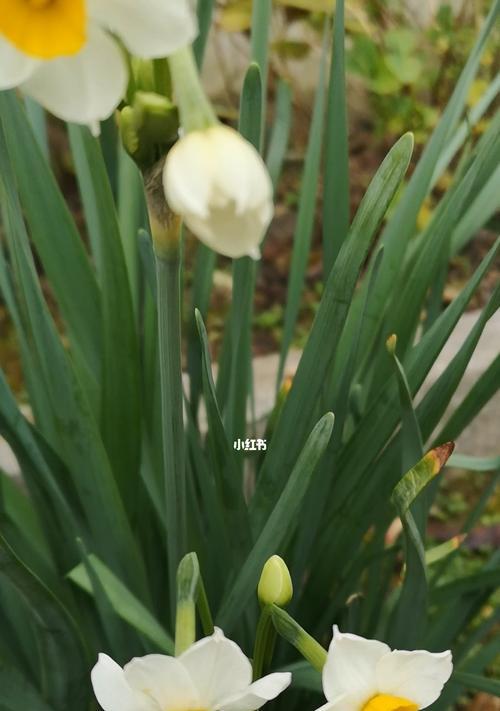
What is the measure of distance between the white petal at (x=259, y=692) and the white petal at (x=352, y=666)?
0.08ft

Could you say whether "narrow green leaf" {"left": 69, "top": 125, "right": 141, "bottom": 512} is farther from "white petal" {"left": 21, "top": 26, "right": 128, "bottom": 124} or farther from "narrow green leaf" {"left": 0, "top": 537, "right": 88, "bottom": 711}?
"white petal" {"left": 21, "top": 26, "right": 128, "bottom": 124}

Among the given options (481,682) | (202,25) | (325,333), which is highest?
(202,25)

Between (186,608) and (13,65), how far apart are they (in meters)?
0.25

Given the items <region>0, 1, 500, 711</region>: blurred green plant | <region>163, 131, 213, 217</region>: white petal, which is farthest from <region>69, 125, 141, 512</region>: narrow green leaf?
<region>163, 131, 213, 217</region>: white petal

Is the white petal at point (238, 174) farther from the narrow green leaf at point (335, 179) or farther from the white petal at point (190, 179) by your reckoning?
the narrow green leaf at point (335, 179)

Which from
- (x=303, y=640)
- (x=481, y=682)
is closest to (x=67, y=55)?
(x=303, y=640)

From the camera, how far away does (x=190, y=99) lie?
296mm

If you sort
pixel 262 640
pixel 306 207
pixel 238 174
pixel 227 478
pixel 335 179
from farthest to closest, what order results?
pixel 306 207 → pixel 335 179 → pixel 227 478 → pixel 262 640 → pixel 238 174

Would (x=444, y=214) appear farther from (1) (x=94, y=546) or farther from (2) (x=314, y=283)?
(2) (x=314, y=283)

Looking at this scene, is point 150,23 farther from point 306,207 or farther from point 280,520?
point 306,207

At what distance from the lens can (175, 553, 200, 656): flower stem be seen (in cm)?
39

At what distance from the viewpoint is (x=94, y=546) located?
0.66m

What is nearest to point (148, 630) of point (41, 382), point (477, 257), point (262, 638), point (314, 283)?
point (262, 638)

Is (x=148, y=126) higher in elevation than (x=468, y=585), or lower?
higher
